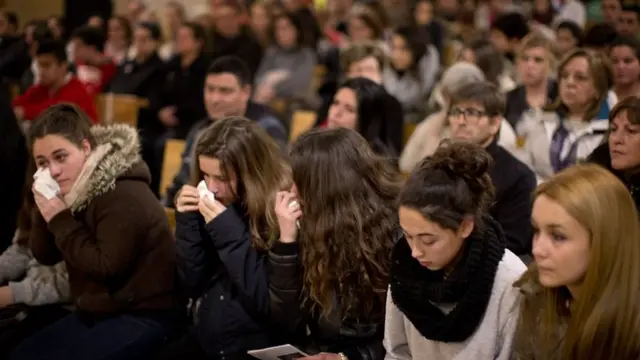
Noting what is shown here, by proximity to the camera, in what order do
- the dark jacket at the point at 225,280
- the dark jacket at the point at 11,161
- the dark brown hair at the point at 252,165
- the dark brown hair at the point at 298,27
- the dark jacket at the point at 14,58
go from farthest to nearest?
the dark brown hair at the point at 298,27, the dark jacket at the point at 14,58, the dark jacket at the point at 11,161, the dark brown hair at the point at 252,165, the dark jacket at the point at 225,280

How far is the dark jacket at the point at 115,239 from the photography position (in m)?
3.13

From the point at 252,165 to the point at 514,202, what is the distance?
43.3 inches

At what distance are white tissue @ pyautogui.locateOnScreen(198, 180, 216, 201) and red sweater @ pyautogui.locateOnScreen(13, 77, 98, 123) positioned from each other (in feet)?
9.06

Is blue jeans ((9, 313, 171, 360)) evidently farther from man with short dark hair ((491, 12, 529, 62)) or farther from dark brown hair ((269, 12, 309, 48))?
dark brown hair ((269, 12, 309, 48))

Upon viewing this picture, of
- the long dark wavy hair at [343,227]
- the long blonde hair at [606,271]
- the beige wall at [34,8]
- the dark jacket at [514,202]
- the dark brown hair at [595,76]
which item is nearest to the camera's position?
the long blonde hair at [606,271]

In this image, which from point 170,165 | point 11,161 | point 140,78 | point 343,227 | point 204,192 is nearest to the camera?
point 343,227

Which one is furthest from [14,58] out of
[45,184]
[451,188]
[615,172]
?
[451,188]

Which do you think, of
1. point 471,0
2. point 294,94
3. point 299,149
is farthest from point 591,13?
point 299,149

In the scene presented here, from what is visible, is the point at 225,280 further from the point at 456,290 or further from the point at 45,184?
the point at 456,290

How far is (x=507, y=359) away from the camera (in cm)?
241

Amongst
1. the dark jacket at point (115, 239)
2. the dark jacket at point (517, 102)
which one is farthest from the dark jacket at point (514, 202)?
the dark jacket at point (517, 102)

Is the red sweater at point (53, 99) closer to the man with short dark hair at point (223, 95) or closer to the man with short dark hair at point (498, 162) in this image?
the man with short dark hair at point (223, 95)

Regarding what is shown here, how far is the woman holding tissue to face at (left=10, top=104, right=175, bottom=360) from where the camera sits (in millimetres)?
3143

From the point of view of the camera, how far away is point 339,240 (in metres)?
2.77
